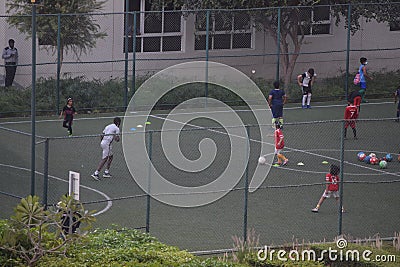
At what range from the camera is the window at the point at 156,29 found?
36.3 meters

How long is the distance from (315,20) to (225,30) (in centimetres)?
375

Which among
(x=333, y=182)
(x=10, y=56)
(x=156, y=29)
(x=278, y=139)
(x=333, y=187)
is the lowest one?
(x=333, y=187)

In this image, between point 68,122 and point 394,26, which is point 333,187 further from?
point 394,26

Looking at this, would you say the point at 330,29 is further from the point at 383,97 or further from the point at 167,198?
the point at 167,198

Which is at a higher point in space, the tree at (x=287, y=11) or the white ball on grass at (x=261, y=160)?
the tree at (x=287, y=11)

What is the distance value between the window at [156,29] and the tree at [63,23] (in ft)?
8.20

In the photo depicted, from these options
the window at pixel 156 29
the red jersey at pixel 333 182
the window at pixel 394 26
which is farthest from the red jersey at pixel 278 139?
the window at pixel 394 26

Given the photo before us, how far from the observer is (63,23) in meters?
32.5

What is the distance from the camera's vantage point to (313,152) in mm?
26281

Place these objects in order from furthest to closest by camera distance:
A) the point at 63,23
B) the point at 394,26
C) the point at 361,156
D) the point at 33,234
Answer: the point at 394,26, the point at 63,23, the point at 361,156, the point at 33,234

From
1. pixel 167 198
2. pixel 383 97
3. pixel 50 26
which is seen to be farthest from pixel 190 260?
pixel 383 97

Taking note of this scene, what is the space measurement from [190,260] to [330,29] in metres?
26.8

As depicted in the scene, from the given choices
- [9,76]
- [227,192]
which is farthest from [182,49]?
[227,192]

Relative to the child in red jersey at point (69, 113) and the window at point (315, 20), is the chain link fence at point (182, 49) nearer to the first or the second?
the window at point (315, 20)
